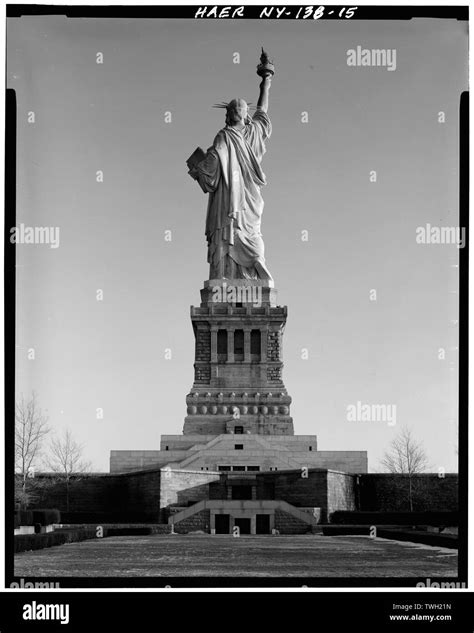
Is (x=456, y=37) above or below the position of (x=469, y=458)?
above

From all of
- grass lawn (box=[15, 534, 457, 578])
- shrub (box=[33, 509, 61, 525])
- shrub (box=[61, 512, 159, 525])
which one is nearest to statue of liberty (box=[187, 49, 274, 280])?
shrub (box=[61, 512, 159, 525])

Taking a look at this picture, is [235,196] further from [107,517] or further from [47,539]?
[47,539]

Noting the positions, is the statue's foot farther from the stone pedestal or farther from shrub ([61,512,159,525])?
shrub ([61,512,159,525])

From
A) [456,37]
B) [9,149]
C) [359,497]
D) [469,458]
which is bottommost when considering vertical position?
[359,497]

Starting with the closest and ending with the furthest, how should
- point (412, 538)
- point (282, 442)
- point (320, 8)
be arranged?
point (320, 8) → point (412, 538) → point (282, 442)

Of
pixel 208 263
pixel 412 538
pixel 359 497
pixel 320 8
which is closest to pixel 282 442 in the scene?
pixel 359 497

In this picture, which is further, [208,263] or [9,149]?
[208,263]

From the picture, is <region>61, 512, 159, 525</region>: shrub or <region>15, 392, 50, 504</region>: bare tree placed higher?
<region>15, 392, 50, 504</region>: bare tree
